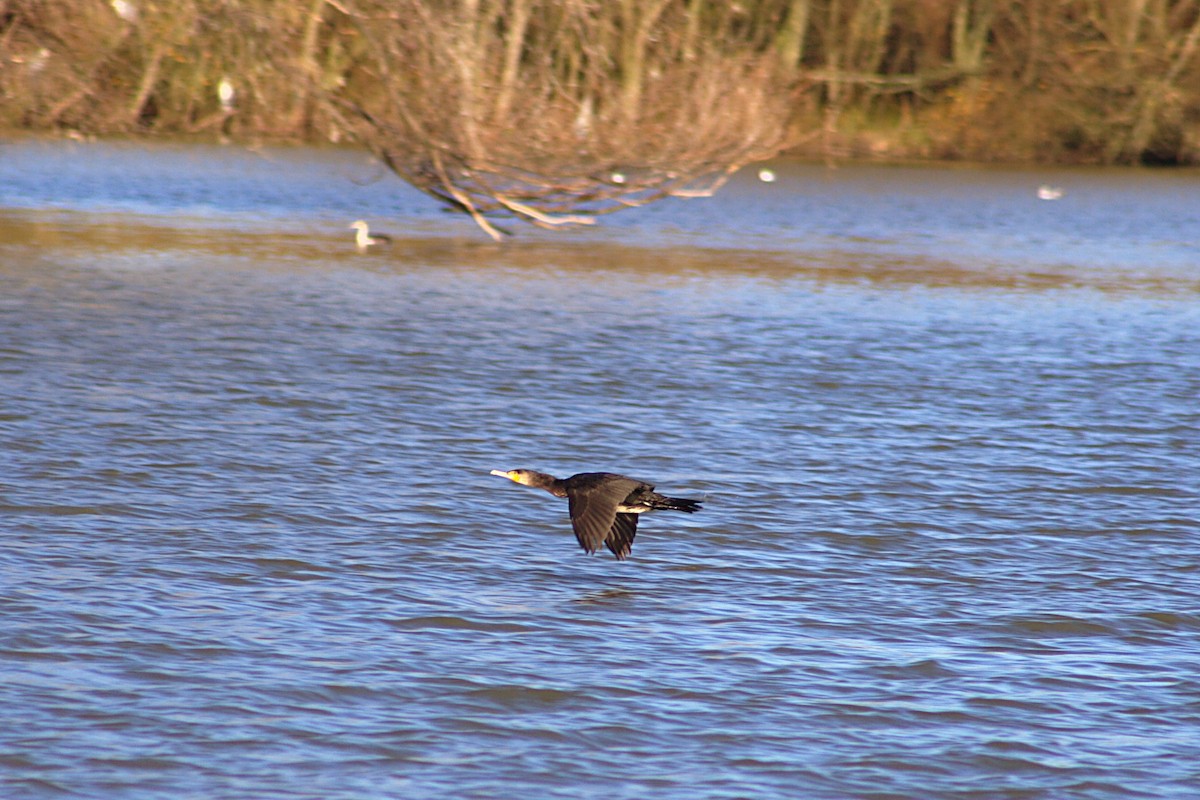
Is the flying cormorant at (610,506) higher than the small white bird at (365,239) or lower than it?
lower

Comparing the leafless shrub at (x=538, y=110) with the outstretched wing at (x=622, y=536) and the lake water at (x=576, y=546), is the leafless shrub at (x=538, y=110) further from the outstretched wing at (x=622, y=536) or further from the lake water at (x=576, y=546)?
the outstretched wing at (x=622, y=536)

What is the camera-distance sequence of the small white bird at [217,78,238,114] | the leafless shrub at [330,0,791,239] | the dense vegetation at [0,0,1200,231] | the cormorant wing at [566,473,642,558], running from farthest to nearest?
the leafless shrub at [330,0,791,239] → the small white bird at [217,78,238,114] → the dense vegetation at [0,0,1200,231] → the cormorant wing at [566,473,642,558]

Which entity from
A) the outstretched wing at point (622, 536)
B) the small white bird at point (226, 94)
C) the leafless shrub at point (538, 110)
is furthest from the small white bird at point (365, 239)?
the outstretched wing at point (622, 536)

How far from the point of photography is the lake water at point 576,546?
4.99 metres

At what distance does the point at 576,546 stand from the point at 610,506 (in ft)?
3.15

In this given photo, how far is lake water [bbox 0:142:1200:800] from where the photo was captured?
4992mm

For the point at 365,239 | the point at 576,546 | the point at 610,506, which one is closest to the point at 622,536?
the point at 610,506

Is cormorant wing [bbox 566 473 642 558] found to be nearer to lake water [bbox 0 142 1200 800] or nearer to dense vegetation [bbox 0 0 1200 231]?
lake water [bbox 0 142 1200 800]

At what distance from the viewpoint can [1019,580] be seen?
6.94m

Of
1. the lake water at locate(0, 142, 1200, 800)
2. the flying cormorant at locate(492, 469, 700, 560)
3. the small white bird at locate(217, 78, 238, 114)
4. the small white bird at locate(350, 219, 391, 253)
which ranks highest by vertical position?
the small white bird at locate(217, 78, 238, 114)

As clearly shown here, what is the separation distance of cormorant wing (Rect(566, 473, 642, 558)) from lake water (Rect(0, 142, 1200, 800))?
29 centimetres

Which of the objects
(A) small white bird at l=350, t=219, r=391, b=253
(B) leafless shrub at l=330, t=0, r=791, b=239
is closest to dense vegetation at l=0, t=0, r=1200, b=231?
(B) leafless shrub at l=330, t=0, r=791, b=239

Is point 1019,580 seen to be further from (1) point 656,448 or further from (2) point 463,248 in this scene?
(2) point 463,248

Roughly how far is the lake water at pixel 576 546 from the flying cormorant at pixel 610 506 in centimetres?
23
